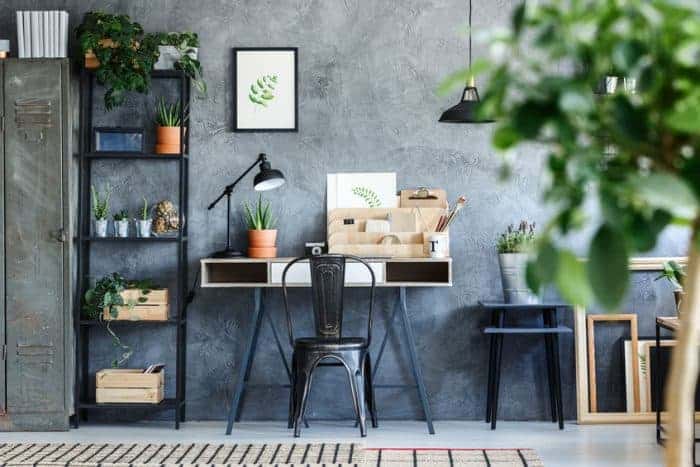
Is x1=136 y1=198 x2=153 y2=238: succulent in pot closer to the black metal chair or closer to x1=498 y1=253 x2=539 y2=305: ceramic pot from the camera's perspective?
the black metal chair

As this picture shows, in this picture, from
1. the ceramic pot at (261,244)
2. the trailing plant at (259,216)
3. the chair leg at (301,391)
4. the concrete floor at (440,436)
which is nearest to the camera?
the concrete floor at (440,436)

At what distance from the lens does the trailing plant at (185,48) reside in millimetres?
5406

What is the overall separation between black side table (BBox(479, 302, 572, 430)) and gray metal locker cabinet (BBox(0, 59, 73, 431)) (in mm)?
2362

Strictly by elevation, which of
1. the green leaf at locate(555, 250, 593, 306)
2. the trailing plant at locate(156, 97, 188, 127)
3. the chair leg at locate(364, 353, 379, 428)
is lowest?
the chair leg at locate(364, 353, 379, 428)

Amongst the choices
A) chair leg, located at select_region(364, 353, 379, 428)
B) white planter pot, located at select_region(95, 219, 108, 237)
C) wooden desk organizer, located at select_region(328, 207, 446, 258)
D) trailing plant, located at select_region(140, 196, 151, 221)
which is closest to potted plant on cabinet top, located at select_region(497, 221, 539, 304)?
wooden desk organizer, located at select_region(328, 207, 446, 258)

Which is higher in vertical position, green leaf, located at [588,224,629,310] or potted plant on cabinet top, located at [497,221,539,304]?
green leaf, located at [588,224,629,310]

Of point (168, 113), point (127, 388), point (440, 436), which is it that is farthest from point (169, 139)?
point (440, 436)

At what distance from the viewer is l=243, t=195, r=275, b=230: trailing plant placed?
5520 millimetres

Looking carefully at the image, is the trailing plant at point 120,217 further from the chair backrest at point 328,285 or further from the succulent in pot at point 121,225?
the chair backrest at point 328,285

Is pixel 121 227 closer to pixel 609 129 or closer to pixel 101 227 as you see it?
pixel 101 227

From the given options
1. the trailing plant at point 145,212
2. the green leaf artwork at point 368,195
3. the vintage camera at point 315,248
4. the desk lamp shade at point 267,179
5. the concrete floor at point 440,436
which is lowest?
the concrete floor at point 440,436

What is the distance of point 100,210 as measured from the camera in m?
5.52

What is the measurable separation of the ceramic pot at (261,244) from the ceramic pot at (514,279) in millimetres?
1295

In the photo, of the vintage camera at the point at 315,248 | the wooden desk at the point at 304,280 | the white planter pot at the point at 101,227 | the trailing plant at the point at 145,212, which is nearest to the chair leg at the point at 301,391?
the wooden desk at the point at 304,280
